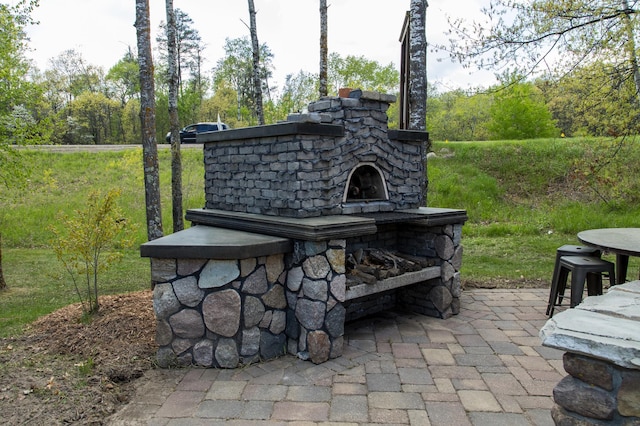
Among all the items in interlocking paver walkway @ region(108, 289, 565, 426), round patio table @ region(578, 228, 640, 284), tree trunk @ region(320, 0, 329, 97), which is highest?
tree trunk @ region(320, 0, 329, 97)

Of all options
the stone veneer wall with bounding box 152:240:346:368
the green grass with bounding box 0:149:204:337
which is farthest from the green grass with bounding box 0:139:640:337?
the stone veneer wall with bounding box 152:240:346:368

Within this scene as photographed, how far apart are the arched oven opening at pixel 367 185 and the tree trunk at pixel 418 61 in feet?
5.86

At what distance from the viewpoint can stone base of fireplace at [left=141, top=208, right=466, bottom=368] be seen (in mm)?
3879

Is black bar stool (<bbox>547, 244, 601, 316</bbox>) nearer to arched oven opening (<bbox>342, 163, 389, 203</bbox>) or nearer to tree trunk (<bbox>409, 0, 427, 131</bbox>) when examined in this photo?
arched oven opening (<bbox>342, 163, 389, 203</bbox>)

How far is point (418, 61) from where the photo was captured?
6566 mm

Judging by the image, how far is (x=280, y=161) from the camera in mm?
4512

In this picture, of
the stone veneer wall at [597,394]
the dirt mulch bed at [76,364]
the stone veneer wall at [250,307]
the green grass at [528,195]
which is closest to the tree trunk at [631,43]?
the green grass at [528,195]

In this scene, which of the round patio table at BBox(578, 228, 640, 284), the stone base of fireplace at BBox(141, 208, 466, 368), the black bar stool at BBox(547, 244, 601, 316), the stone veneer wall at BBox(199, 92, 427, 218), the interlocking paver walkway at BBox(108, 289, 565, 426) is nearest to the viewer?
the interlocking paver walkway at BBox(108, 289, 565, 426)

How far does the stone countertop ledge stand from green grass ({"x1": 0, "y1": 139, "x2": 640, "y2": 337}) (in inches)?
177

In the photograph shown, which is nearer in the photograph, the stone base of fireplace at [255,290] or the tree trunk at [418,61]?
the stone base of fireplace at [255,290]

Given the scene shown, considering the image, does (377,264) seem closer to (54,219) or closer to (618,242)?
(618,242)

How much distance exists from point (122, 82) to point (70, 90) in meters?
3.73

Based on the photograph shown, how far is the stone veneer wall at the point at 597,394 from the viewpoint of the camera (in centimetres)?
211

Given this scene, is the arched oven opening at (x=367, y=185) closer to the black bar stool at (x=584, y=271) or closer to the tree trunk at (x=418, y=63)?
the tree trunk at (x=418, y=63)
